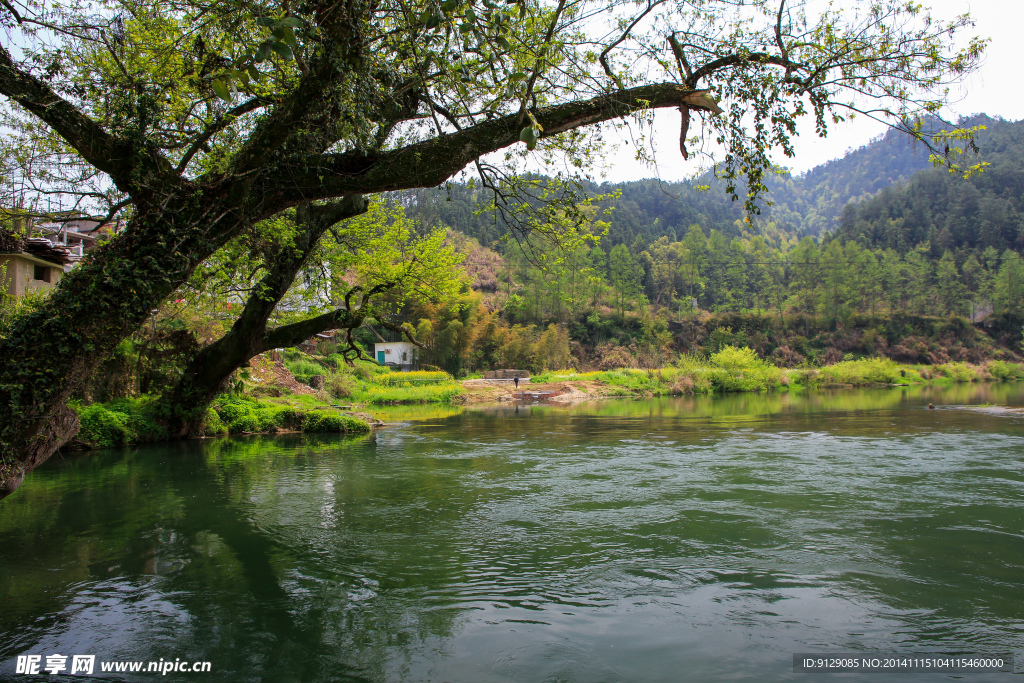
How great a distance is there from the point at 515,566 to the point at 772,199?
75867 millimetres

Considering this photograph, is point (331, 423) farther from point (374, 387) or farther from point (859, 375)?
point (859, 375)

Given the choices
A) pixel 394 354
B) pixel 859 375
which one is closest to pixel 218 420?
pixel 394 354

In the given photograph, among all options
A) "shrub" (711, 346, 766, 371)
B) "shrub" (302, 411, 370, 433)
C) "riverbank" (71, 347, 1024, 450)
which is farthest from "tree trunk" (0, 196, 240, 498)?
"shrub" (711, 346, 766, 371)

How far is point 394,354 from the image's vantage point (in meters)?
51.9

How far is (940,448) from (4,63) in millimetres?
16257

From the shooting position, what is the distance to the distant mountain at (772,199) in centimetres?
8193

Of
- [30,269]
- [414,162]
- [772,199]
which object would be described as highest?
[772,199]

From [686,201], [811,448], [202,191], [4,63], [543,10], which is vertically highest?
[686,201]

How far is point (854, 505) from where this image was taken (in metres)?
7.91

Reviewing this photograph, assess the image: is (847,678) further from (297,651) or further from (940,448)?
(940,448)

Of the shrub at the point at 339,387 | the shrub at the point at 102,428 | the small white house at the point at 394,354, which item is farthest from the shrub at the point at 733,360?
the shrub at the point at 102,428

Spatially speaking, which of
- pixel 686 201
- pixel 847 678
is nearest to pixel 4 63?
pixel 847 678

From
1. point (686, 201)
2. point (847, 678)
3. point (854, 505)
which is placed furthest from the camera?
point (686, 201)

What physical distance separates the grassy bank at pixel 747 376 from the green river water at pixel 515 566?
88.5 feet
